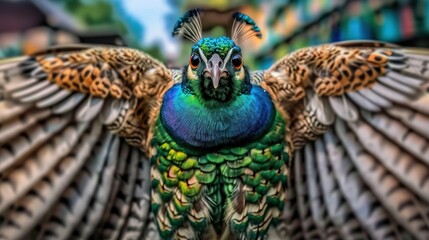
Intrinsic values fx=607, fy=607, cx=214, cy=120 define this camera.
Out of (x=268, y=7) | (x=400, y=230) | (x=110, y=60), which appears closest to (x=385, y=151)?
(x=400, y=230)

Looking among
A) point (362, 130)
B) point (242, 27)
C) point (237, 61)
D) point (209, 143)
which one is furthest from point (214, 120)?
point (362, 130)

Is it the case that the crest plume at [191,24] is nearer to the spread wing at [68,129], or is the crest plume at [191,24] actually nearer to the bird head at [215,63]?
the bird head at [215,63]

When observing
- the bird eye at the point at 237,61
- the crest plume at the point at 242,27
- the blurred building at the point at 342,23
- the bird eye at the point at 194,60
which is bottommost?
the blurred building at the point at 342,23

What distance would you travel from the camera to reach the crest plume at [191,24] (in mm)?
1894

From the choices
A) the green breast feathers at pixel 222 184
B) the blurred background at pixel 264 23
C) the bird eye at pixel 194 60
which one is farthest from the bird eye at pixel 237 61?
the blurred background at pixel 264 23

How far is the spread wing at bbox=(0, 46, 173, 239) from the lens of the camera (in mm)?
2033

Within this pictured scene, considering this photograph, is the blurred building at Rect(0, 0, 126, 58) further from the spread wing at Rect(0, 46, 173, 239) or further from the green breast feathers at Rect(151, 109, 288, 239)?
the green breast feathers at Rect(151, 109, 288, 239)

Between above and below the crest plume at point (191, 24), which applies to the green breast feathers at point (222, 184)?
below

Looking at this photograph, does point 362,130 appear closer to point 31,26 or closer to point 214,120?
point 214,120

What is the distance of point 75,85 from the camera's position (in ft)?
6.66

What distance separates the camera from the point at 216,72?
1667 mm

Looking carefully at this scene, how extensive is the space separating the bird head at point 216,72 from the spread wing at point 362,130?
28cm

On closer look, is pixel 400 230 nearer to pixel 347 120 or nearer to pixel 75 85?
pixel 347 120

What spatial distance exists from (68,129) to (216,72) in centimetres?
69
